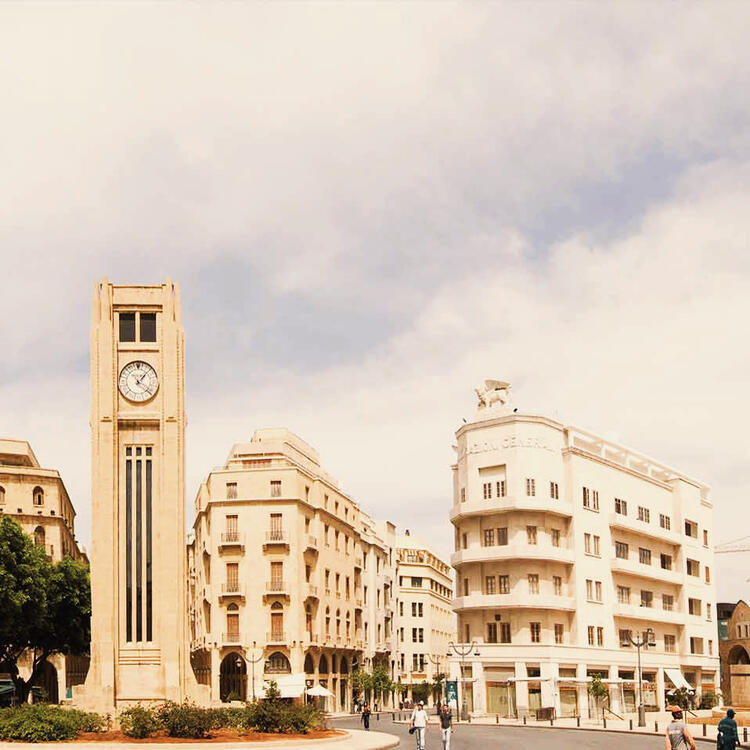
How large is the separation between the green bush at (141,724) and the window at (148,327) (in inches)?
929

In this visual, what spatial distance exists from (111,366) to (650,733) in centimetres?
3100

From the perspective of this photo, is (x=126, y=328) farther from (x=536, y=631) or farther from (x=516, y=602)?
(x=536, y=631)

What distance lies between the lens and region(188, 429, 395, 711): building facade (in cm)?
8262

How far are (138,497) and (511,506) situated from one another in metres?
28.3

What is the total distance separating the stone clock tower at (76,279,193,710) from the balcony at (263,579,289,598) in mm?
28813

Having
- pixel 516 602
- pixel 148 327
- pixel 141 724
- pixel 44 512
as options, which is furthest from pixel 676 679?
pixel 141 724

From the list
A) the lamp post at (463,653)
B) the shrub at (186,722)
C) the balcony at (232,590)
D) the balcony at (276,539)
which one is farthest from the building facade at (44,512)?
the shrub at (186,722)

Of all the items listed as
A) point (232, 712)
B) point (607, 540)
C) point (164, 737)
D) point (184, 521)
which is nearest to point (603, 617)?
point (607, 540)

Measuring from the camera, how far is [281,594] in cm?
8300

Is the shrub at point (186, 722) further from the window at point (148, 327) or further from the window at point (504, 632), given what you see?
the window at point (504, 632)

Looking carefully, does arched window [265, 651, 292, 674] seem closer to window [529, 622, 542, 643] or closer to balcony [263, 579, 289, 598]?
balcony [263, 579, 289, 598]

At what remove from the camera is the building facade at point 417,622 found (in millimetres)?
127938

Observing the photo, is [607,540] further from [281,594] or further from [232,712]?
[232,712]

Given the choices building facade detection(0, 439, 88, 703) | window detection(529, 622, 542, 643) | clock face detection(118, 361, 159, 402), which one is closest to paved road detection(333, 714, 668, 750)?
window detection(529, 622, 542, 643)
